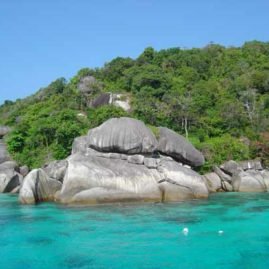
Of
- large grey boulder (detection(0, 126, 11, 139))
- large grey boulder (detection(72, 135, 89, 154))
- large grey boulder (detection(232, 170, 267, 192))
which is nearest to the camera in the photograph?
large grey boulder (detection(72, 135, 89, 154))

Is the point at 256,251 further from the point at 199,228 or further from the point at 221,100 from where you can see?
the point at 221,100

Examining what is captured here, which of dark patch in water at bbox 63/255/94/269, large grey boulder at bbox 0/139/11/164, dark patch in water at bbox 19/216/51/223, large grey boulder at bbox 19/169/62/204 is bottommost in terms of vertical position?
dark patch in water at bbox 63/255/94/269

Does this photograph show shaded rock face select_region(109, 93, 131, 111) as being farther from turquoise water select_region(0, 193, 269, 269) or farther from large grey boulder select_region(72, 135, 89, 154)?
turquoise water select_region(0, 193, 269, 269)

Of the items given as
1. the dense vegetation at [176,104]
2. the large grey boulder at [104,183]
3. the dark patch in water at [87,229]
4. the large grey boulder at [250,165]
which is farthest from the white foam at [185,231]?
the large grey boulder at [250,165]

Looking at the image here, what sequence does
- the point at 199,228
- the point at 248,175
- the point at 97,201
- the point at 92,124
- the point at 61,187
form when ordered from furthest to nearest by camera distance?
1. the point at 92,124
2. the point at 248,175
3. the point at 61,187
4. the point at 97,201
5. the point at 199,228

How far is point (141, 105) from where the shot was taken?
33.0 meters

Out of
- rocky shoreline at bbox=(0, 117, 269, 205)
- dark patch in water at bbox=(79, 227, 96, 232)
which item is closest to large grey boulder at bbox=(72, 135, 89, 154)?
rocky shoreline at bbox=(0, 117, 269, 205)

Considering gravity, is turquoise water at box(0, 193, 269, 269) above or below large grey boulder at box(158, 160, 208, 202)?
below

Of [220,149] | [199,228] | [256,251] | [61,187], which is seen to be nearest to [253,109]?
[220,149]

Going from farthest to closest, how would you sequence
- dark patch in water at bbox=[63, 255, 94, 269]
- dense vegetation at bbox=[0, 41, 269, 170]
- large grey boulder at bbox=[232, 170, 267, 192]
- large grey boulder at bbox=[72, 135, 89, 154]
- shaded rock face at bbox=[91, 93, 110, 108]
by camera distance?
shaded rock face at bbox=[91, 93, 110, 108] < dense vegetation at bbox=[0, 41, 269, 170] < large grey boulder at bbox=[232, 170, 267, 192] < large grey boulder at bbox=[72, 135, 89, 154] < dark patch in water at bbox=[63, 255, 94, 269]

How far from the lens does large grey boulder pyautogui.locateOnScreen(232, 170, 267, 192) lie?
2456 cm

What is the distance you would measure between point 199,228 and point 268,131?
18.6 meters

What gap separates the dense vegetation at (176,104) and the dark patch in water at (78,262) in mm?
17193

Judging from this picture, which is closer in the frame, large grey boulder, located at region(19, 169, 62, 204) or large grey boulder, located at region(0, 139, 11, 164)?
large grey boulder, located at region(19, 169, 62, 204)
